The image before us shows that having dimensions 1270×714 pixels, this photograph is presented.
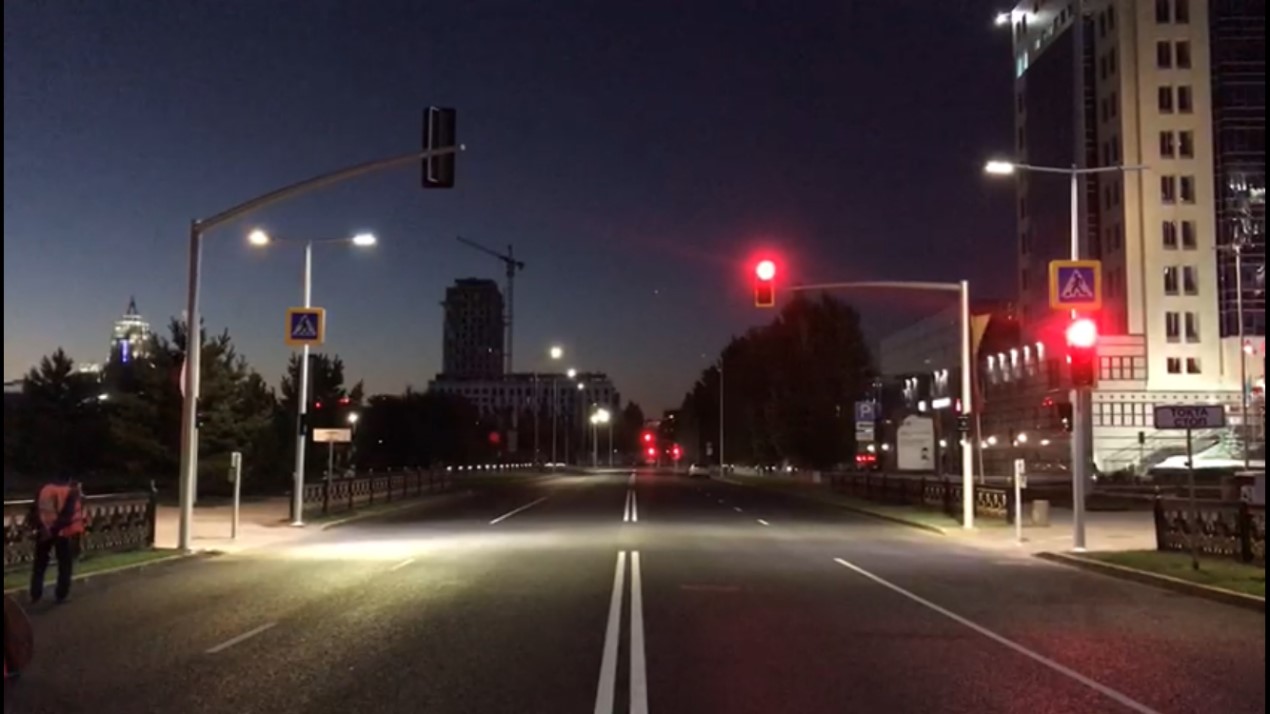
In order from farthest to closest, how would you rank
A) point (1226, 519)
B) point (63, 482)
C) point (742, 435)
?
point (742, 435) < point (1226, 519) < point (63, 482)

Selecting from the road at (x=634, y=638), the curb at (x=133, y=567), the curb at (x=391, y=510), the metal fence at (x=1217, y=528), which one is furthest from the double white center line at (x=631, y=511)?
the metal fence at (x=1217, y=528)

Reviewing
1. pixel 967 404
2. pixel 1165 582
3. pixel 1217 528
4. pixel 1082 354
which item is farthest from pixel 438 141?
pixel 967 404

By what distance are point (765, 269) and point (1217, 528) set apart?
9543 millimetres

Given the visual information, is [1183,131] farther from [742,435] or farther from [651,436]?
[651,436]

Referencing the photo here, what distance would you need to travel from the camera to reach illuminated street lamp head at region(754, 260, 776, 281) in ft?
82.1

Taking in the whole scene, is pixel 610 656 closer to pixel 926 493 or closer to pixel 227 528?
pixel 227 528

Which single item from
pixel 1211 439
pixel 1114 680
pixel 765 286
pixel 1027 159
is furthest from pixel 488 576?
pixel 1027 159

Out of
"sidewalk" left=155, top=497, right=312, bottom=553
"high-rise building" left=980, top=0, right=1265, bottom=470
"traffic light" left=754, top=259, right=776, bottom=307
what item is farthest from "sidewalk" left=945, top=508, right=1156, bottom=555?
"high-rise building" left=980, top=0, right=1265, bottom=470

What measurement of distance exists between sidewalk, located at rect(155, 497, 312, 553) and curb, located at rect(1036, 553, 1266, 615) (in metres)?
17.1

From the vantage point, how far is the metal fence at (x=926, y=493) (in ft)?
125

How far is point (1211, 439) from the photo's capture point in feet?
292

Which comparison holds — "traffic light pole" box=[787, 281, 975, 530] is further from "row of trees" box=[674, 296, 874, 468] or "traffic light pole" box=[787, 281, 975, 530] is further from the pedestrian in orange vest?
"row of trees" box=[674, 296, 874, 468]

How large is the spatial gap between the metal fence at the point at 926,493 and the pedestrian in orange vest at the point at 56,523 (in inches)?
1058

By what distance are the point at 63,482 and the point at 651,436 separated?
170522 mm
